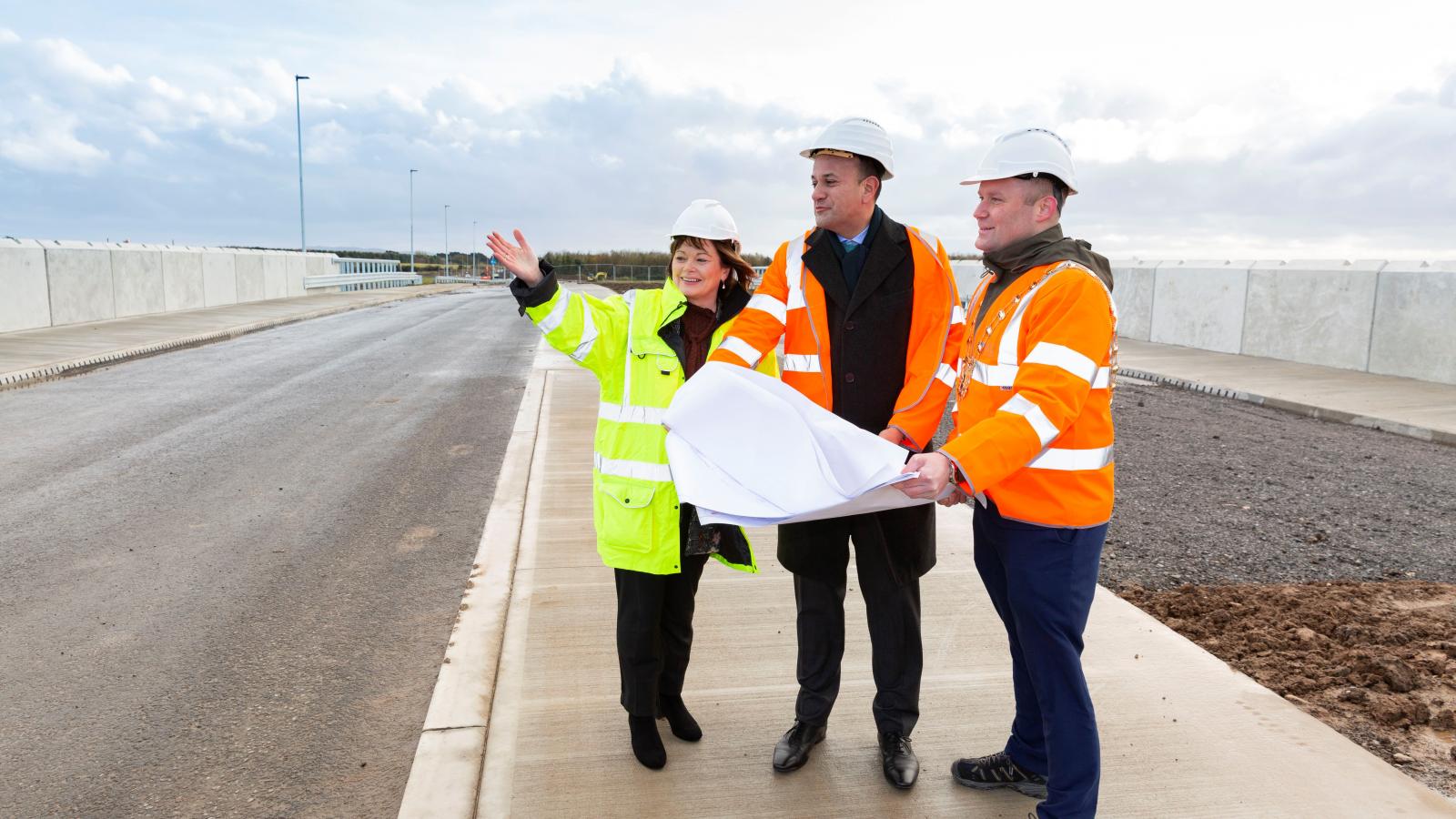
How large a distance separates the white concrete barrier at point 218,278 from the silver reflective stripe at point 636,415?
2977cm

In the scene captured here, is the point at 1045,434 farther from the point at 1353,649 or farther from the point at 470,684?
the point at 1353,649

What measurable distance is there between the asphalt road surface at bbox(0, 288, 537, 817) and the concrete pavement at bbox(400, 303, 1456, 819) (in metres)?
0.34

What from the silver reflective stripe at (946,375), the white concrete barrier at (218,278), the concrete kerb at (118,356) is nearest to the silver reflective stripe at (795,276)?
the silver reflective stripe at (946,375)

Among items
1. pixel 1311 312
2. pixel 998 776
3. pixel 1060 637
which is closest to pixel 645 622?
pixel 998 776

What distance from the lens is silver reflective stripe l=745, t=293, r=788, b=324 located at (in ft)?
11.0

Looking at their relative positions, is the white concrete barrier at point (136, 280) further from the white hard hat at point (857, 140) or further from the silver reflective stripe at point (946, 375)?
the silver reflective stripe at point (946, 375)

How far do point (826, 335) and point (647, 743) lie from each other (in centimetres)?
149

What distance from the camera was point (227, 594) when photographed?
208 inches

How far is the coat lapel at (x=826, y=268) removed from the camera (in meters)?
3.27

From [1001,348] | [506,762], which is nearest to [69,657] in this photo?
[506,762]

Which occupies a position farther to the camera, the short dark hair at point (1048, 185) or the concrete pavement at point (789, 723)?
the concrete pavement at point (789, 723)

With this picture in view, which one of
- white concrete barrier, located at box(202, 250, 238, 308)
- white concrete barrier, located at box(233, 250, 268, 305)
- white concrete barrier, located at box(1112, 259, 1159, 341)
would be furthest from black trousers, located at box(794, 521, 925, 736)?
white concrete barrier, located at box(233, 250, 268, 305)

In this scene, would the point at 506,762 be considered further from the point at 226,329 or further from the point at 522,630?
the point at 226,329

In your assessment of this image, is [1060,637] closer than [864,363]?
Yes
